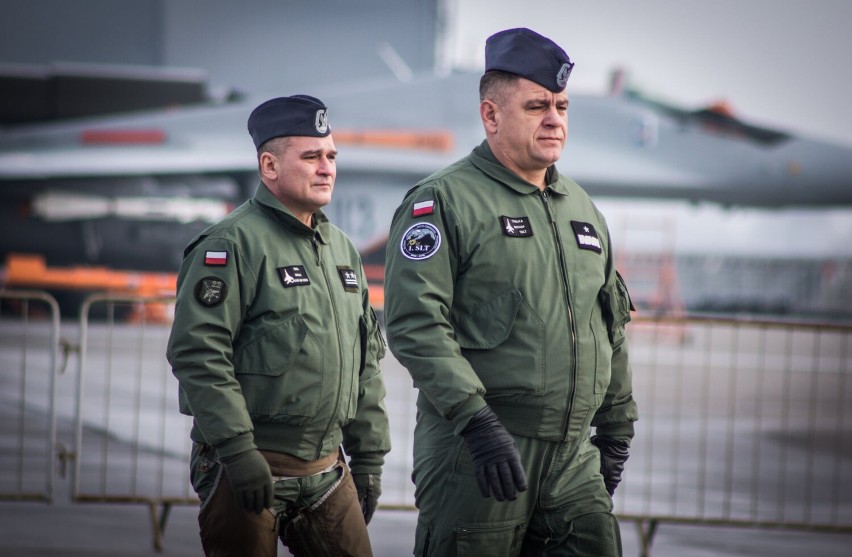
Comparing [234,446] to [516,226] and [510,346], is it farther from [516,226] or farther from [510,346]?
[516,226]

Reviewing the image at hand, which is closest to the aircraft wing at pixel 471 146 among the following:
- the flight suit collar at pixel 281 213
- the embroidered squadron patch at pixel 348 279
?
the embroidered squadron patch at pixel 348 279

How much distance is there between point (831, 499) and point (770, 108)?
679 inches

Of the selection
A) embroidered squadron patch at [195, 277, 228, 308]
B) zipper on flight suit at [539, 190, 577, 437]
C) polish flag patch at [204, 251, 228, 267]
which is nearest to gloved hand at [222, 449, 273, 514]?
embroidered squadron patch at [195, 277, 228, 308]

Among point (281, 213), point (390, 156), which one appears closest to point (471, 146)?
point (390, 156)

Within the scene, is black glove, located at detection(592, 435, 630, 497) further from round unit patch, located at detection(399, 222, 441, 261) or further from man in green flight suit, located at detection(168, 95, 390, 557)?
round unit patch, located at detection(399, 222, 441, 261)

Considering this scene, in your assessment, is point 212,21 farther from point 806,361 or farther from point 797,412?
point 797,412

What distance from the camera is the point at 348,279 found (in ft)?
9.27

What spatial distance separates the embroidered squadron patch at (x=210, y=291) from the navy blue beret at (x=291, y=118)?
49 centimetres

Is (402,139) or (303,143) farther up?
(402,139)

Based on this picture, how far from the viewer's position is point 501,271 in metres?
2.44

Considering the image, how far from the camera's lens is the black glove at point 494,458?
7.32ft

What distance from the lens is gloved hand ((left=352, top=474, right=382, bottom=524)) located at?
2.88m

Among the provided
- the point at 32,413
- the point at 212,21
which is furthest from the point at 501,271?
the point at 212,21

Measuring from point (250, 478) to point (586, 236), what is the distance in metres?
1.10
